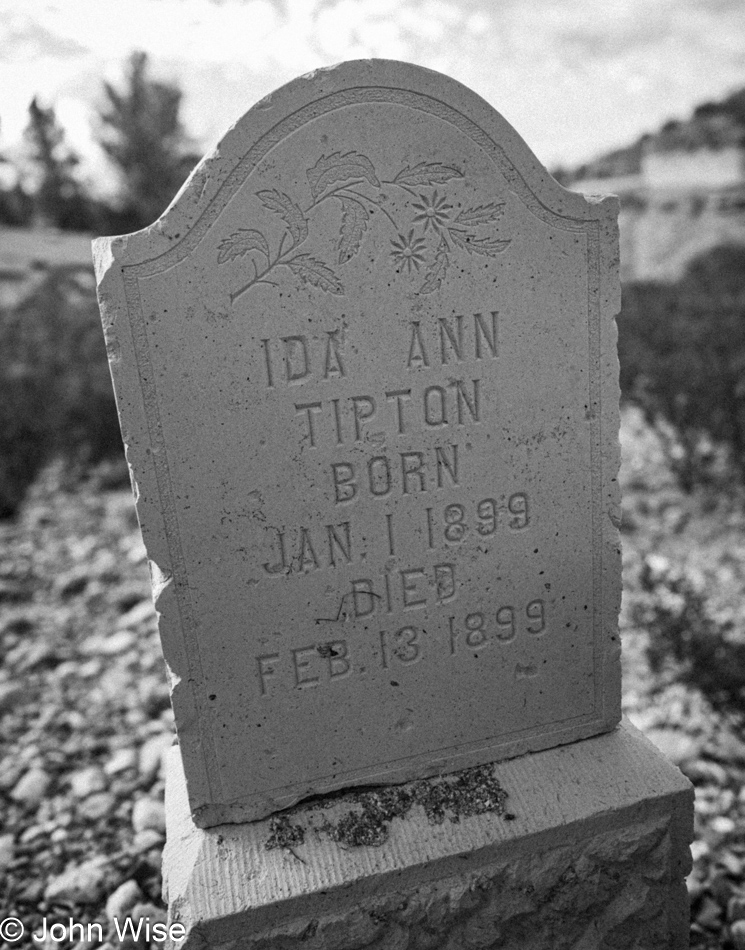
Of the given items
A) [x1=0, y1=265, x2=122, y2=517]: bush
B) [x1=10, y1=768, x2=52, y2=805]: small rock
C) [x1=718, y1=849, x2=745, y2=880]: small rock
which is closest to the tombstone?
[x1=718, y1=849, x2=745, y2=880]: small rock

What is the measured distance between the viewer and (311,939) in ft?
5.72

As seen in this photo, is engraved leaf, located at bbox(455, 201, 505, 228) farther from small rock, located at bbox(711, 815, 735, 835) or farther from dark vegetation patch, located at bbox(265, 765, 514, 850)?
small rock, located at bbox(711, 815, 735, 835)

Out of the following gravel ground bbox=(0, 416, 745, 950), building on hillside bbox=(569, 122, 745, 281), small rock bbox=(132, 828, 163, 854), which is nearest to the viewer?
gravel ground bbox=(0, 416, 745, 950)

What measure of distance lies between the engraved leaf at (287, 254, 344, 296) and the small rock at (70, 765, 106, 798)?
Result: 79.4 inches

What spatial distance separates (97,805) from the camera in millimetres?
2658

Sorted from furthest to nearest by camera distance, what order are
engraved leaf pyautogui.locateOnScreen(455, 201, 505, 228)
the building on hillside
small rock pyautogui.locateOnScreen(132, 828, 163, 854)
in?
→ the building on hillside
small rock pyautogui.locateOnScreen(132, 828, 163, 854)
engraved leaf pyautogui.locateOnScreen(455, 201, 505, 228)

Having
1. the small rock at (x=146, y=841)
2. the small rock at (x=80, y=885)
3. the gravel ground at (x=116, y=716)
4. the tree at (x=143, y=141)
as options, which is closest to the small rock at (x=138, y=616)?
the gravel ground at (x=116, y=716)

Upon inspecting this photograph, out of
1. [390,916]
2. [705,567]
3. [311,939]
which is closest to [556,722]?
[390,916]

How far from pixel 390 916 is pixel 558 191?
1.66 meters

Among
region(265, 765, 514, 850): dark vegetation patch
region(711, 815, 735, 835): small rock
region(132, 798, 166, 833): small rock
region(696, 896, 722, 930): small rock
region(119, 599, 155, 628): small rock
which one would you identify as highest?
region(265, 765, 514, 850): dark vegetation patch

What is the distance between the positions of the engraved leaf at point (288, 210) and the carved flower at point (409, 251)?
0.20m

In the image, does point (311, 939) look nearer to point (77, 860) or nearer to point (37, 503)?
point (77, 860)

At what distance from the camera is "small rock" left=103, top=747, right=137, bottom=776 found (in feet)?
9.29

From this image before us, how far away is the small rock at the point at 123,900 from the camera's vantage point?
2.21 metres
